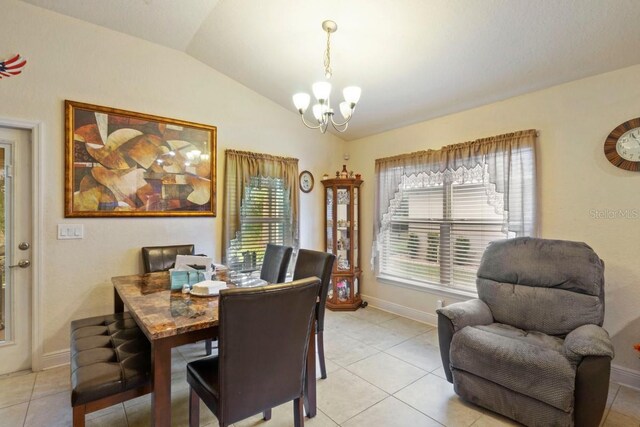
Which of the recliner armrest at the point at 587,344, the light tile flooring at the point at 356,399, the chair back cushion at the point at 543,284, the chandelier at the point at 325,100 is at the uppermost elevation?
the chandelier at the point at 325,100

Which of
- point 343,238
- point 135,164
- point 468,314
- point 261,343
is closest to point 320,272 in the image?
point 261,343

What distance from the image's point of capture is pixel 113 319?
2.25m

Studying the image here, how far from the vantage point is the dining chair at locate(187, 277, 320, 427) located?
4.31ft

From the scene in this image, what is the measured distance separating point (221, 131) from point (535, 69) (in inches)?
122

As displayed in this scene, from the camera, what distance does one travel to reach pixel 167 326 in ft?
4.82

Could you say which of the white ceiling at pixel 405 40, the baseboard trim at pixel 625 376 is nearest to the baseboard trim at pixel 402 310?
the baseboard trim at pixel 625 376

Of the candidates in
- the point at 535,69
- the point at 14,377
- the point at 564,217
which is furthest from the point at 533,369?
the point at 14,377

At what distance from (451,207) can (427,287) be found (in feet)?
3.27

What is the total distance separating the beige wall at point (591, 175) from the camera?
2398mm

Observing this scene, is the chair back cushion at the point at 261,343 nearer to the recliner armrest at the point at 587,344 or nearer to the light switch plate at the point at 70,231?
the recliner armrest at the point at 587,344

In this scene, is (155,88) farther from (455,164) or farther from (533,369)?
(533,369)

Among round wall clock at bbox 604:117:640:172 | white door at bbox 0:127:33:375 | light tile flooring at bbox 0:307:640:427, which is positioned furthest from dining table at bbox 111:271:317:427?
round wall clock at bbox 604:117:640:172

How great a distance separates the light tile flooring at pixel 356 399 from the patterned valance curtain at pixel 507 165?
57.3 inches

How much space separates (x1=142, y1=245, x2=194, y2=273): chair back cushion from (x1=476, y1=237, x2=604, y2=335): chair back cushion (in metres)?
2.88
